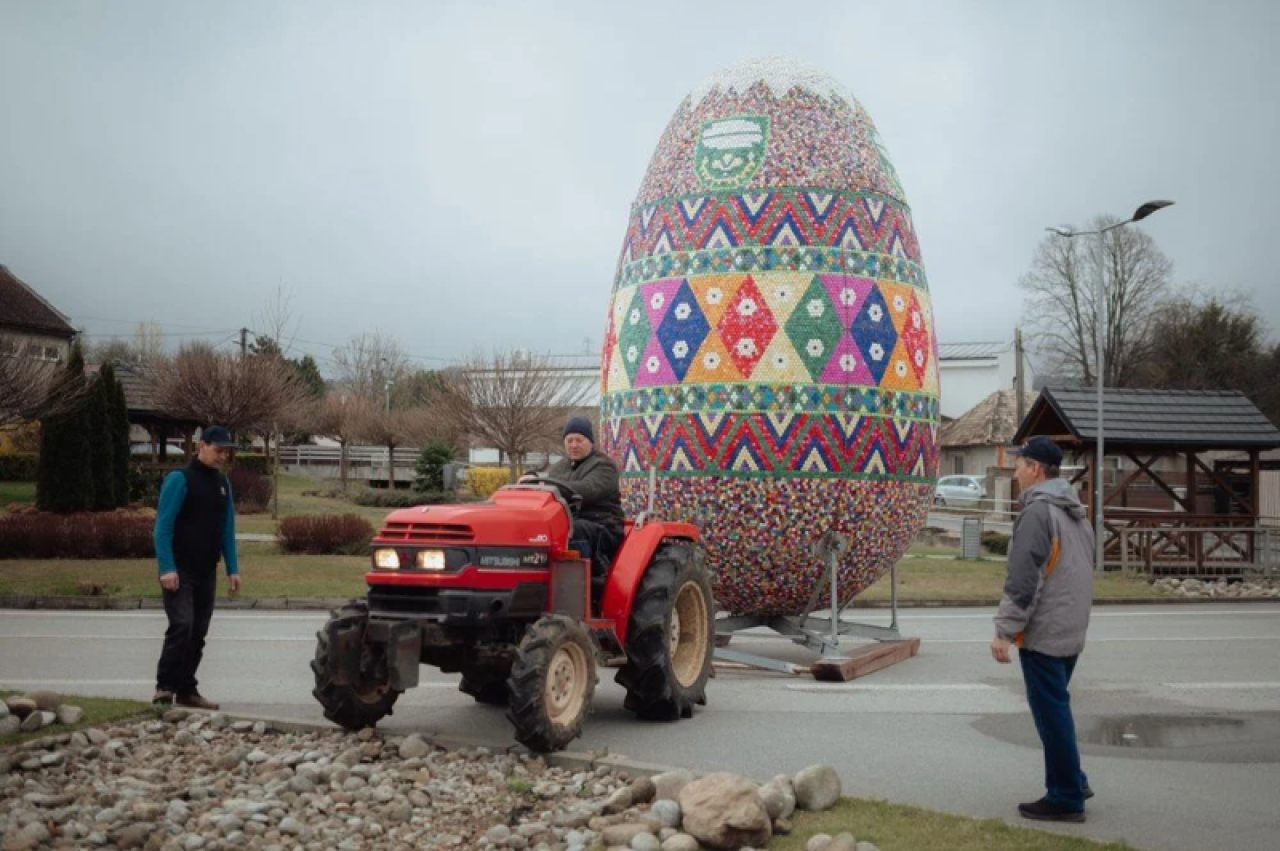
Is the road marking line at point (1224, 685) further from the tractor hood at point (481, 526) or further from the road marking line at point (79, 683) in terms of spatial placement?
the road marking line at point (79, 683)

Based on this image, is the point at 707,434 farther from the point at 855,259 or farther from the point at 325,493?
the point at 325,493

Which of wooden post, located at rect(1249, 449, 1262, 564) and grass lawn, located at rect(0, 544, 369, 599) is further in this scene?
wooden post, located at rect(1249, 449, 1262, 564)

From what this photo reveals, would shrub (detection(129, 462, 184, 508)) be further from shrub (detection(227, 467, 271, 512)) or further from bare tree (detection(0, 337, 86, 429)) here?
bare tree (detection(0, 337, 86, 429))

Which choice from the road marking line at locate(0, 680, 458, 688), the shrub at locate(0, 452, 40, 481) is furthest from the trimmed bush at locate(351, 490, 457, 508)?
the road marking line at locate(0, 680, 458, 688)

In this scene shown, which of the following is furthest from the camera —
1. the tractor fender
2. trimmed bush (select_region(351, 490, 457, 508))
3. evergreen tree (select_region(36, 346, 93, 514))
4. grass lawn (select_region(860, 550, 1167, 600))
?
trimmed bush (select_region(351, 490, 457, 508))

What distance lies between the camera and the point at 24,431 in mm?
44250

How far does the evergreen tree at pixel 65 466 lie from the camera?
102 ft

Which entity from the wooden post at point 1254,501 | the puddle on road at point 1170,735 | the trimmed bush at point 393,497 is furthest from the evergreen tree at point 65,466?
the puddle on road at point 1170,735

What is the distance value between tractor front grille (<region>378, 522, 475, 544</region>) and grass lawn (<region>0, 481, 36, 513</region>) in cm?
2997

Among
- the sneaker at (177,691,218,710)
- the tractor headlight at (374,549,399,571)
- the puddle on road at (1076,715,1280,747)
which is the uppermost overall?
the tractor headlight at (374,549,399,571)

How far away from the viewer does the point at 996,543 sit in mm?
30453

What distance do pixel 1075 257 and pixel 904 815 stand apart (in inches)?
2164

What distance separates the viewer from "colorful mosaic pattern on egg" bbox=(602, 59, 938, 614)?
10141mm

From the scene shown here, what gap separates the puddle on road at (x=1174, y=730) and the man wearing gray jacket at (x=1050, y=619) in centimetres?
201
